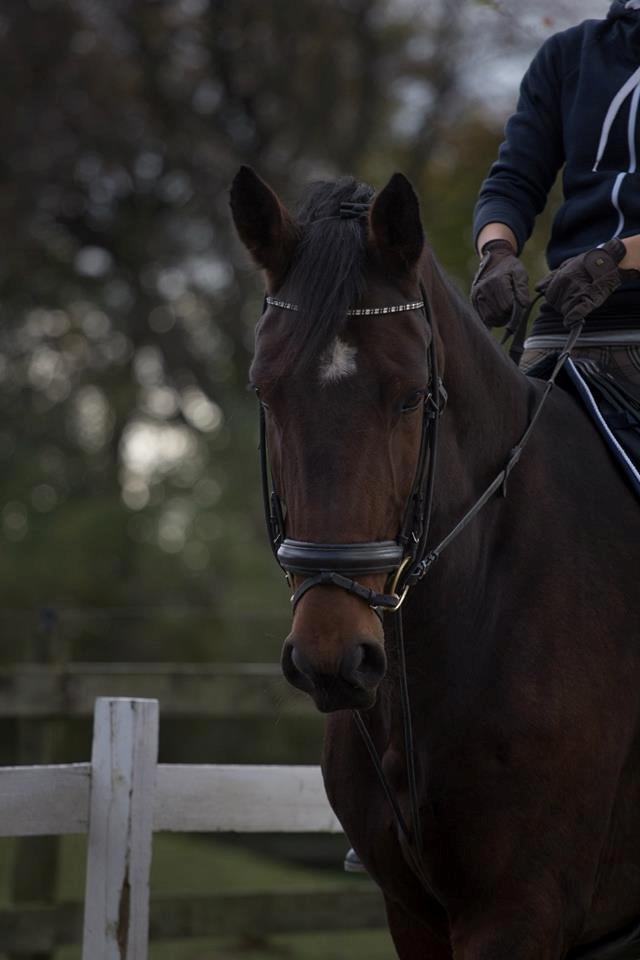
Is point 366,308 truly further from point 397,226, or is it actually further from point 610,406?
point 610,406

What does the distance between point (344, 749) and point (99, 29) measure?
1151cm

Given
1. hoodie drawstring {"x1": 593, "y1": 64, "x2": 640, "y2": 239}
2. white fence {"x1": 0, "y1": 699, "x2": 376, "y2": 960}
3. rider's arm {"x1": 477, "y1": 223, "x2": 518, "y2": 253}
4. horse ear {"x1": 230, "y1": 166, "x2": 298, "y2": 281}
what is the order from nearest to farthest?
horse ear {"x1": 230, "y1": 166, "x2": 298, "y2": 281}, hoodie drawstring {"x1": 593, "y1": 64, "x2": 640, "y2": 239}, rider's arm {"x1": 477, "y1": 223, "x2": 518, "y2": 253}, white fence {"x1": 0, "y1": 699, "x2": 376, "y2": 960}

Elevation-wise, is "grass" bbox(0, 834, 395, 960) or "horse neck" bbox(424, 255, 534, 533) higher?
"horse neck" bbox(424, 255, 534, 533)

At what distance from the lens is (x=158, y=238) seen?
1431 centimetres

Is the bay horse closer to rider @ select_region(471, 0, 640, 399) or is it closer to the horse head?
the horse head

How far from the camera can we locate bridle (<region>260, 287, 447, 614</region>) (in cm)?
277

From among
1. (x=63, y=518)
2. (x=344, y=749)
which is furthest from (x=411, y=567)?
(x=63, y=518)

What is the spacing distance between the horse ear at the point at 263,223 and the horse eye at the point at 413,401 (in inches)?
16.9

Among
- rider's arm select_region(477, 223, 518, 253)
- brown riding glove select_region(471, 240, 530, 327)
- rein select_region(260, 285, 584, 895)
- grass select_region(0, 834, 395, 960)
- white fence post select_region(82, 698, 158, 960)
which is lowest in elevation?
grass select_region(0, 834, 395, 960)

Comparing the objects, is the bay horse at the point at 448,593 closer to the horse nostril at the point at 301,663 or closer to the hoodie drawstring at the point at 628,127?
the horse nostril at the point at 301,663

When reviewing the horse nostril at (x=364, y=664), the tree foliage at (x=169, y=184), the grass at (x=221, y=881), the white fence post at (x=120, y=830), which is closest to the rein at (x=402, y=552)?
the horse nostril at (x=364, y=664)

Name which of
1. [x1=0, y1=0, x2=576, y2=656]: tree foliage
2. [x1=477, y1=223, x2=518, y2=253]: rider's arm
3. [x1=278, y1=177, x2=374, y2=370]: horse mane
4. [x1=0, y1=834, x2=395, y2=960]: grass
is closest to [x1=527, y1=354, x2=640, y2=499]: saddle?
[x1=477, y1=223, x2=518, y2=253]: rider's arm

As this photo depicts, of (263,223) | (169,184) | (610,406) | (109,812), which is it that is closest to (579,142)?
(610,406)

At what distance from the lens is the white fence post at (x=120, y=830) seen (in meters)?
4.63
